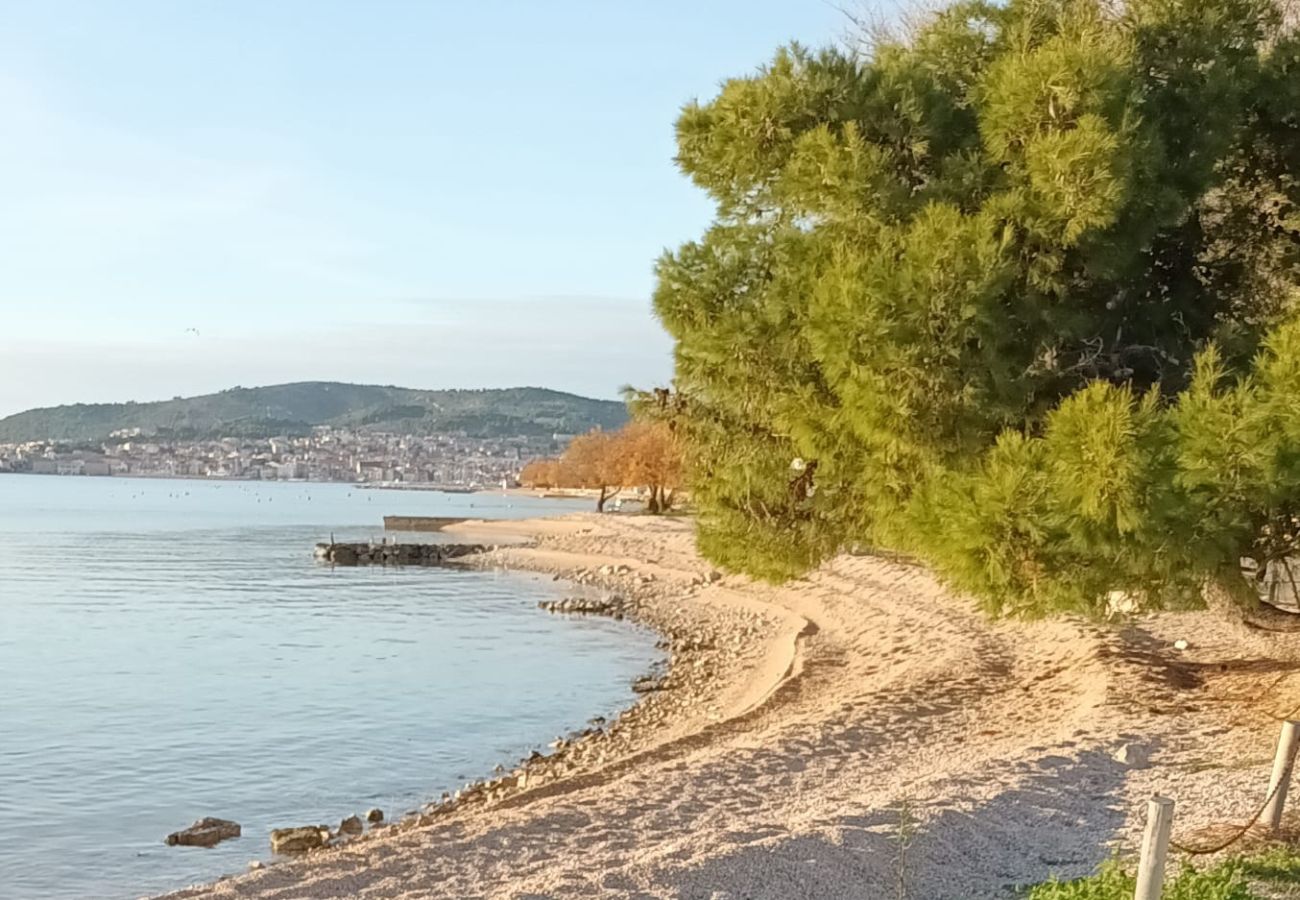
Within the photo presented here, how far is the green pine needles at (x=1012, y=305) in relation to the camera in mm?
7941

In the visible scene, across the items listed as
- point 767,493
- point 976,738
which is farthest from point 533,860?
point 976,738

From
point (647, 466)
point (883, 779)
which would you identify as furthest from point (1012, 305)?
point (647, 466)

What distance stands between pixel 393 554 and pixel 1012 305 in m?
59.6

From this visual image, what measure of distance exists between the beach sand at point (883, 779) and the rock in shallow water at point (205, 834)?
81.1 inches

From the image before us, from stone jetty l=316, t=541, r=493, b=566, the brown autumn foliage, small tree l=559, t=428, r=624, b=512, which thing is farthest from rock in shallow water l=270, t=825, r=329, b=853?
small tree l=559, t=428, r=624, b=512

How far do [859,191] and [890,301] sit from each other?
1333mm

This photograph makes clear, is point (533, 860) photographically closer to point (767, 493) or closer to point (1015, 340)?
point (767, 493)

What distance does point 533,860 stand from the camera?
9320mm

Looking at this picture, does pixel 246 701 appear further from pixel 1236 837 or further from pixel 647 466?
pixel 647 466

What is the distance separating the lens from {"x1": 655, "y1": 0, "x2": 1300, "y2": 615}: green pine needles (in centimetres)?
794

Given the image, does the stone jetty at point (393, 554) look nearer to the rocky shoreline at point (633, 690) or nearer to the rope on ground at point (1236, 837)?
the rocky shoreline at point (633, 690)

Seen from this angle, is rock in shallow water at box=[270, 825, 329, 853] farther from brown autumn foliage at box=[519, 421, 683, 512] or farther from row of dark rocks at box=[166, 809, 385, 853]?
brown autumn foliage at box=[519, 421, 683, 512]

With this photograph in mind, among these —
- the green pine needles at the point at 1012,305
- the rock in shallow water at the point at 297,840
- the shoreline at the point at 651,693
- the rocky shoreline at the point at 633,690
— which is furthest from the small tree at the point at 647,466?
the green pine needles at the point at 1012,305

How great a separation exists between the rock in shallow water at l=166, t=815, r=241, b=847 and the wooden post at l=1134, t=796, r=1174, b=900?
1111 cm
